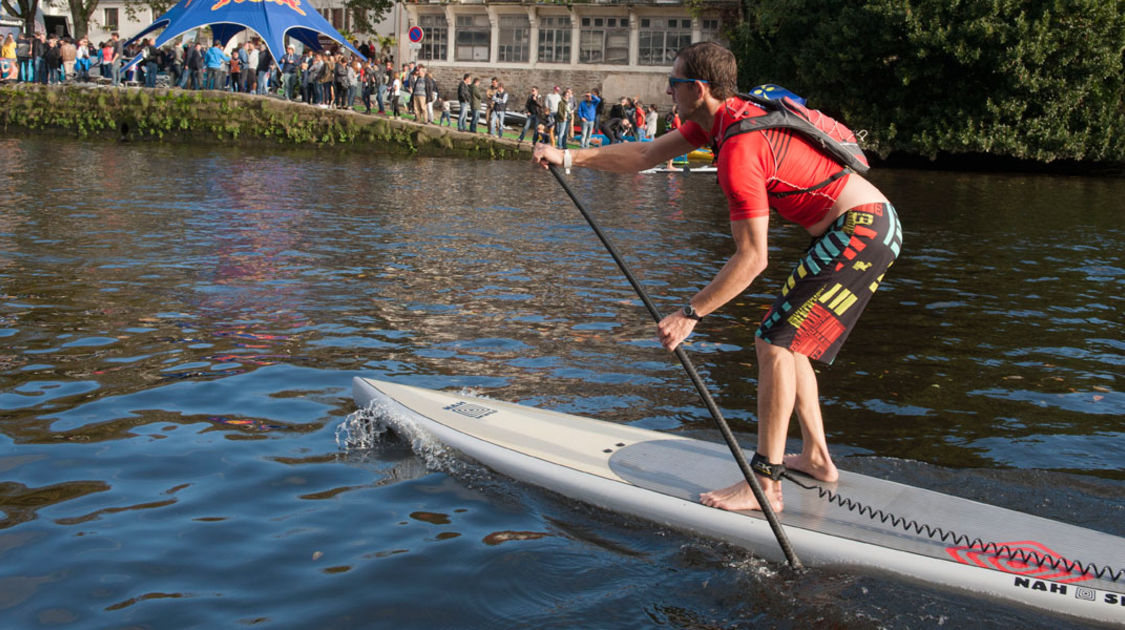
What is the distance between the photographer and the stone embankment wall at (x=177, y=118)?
1300 inches

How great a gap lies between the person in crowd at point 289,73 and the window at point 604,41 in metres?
21.5

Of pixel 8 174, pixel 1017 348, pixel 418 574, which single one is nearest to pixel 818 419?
pixel 418 574

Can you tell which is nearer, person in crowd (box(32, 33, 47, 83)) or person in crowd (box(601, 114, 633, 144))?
person in crowd (box(601, 114, 633, 144))

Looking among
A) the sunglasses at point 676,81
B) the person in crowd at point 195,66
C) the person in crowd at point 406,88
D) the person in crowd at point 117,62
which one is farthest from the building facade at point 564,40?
the sunglasses at point 676,81

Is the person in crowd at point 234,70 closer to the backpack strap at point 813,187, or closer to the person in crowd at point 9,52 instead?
the person in crowd at point 9,52

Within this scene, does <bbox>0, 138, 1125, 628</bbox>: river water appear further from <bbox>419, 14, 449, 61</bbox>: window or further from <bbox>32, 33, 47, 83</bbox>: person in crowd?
<bbox>419, 14, 449, 61</bbox>: window

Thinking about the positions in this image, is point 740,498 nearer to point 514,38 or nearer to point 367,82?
point 367,82

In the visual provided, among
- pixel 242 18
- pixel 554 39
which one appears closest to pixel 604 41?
pixel 554 39

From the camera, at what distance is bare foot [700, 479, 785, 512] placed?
5.33 metres

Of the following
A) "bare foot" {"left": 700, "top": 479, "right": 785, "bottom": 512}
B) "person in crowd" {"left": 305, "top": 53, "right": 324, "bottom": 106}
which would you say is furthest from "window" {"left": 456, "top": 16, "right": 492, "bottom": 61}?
"bare foot" {"left": 700, "top": 479, "right": 785, "bottom": 512}

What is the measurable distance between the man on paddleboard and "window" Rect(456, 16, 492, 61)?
5130 centimetres

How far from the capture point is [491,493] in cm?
584

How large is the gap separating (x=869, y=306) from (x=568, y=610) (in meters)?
7.97

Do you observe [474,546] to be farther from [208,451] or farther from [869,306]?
[869,306]
